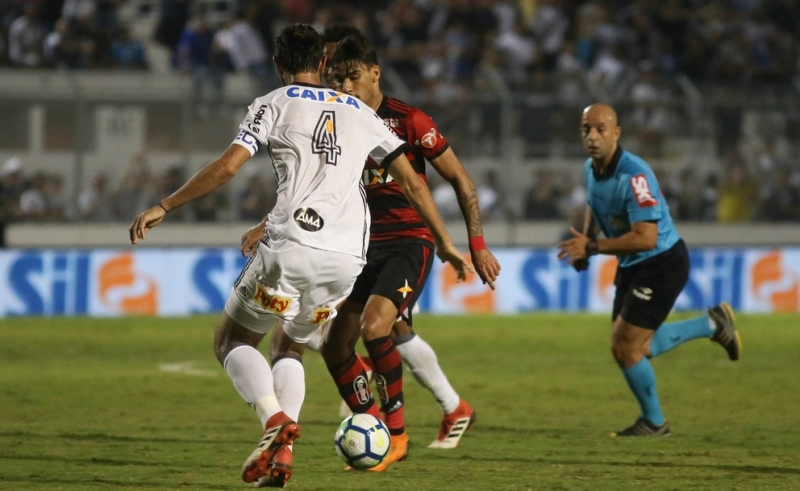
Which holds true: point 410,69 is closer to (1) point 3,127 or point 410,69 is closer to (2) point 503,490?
(1) point 3,127

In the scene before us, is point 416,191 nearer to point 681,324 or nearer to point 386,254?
point 386,254

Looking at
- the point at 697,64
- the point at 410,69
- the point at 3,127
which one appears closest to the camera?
the point at 3,127

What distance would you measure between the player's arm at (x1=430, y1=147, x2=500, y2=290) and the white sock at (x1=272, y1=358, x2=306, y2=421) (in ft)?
3.37

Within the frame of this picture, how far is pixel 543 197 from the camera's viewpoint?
18578 mm

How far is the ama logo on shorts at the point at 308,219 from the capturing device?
18.2 ft

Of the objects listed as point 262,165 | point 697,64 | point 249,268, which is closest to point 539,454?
point 249,268

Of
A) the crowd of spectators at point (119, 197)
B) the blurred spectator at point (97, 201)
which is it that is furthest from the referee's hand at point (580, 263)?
the blurred spectator at point (97, 201)

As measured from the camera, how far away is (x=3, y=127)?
17.4 meters

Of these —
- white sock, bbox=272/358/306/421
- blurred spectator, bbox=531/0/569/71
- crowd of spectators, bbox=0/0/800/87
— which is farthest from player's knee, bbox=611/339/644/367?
blurred spectator, bbox=531/0/569/71

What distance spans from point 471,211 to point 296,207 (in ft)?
4.09

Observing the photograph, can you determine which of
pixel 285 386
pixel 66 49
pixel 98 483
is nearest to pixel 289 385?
pixel 285 386

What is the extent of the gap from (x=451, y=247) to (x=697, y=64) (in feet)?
55.7

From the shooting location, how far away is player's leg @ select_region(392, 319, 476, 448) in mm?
7336

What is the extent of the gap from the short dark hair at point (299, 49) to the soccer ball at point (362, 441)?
1.71 m
